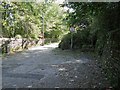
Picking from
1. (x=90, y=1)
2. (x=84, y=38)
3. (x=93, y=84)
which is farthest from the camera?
(x=84, y=38)

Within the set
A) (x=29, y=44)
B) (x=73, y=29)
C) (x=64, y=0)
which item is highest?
(x=64, y=0)

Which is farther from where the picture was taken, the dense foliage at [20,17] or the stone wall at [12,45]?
the dense foliage at [20,17]

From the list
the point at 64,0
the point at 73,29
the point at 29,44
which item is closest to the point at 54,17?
the point at 29,44

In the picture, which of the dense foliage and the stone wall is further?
the dense foliage

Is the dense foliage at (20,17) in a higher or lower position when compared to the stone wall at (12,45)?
higher

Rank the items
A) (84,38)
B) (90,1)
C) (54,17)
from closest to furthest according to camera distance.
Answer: (90,1), (84,38), (54,17)

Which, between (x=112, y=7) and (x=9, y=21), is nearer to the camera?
(x=112, y=7)

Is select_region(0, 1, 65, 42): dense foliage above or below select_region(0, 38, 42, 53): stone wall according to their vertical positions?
above

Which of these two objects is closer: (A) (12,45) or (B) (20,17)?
(A) (12,45)

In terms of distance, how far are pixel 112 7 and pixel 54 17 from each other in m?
39.5

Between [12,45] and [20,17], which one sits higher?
[20,17]

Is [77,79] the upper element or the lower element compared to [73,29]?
lower

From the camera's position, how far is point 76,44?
23.4 m

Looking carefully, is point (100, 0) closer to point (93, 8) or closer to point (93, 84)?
point (93, 8)
